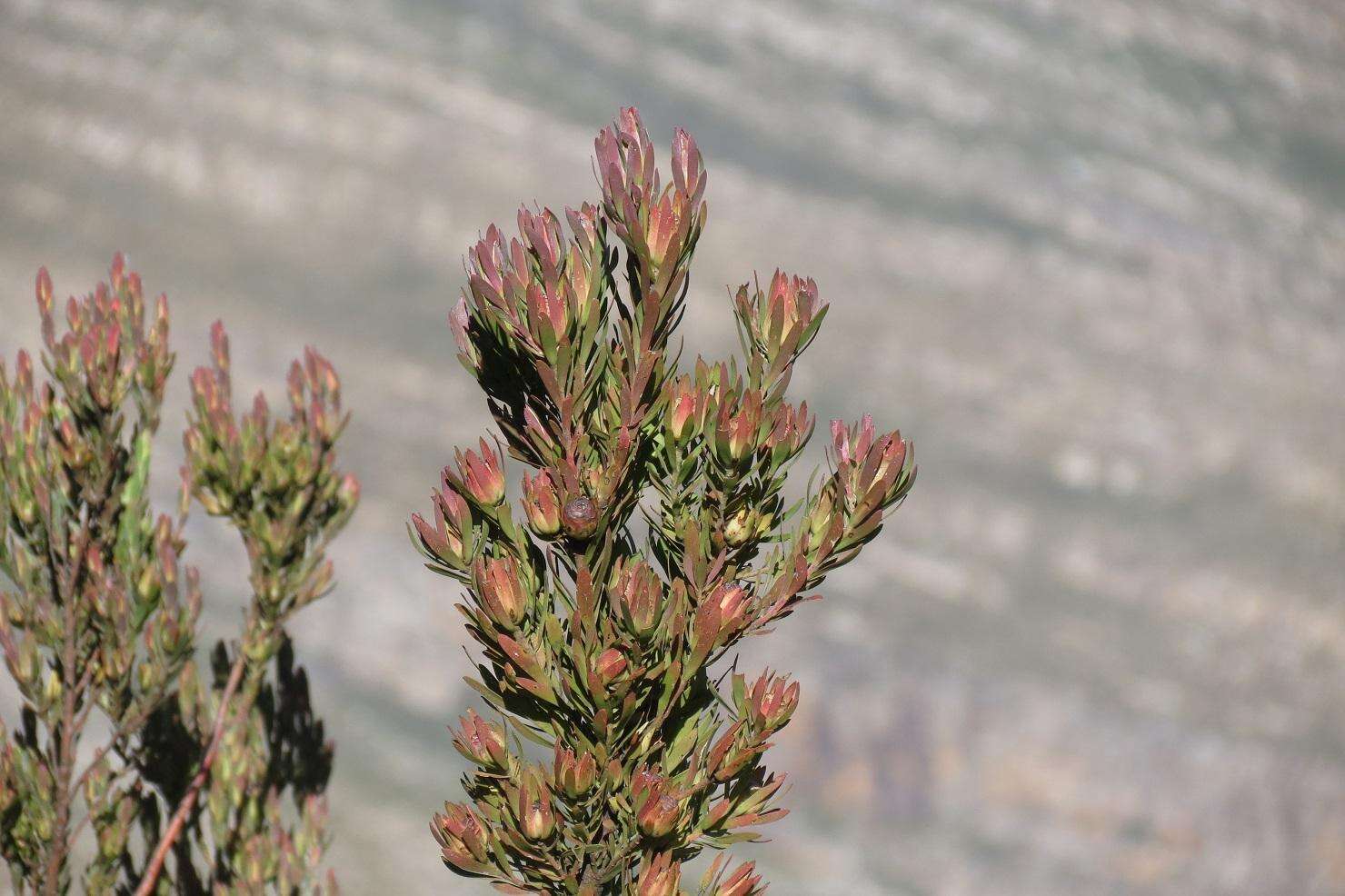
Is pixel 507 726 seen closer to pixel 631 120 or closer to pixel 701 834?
pixel 701 834

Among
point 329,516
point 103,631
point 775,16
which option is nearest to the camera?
point 103,631

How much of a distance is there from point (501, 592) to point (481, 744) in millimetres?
119

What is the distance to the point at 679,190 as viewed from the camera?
862 millimetres

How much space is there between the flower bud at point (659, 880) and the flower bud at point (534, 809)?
0.07 meters

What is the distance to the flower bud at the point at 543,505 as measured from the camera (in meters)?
0.85

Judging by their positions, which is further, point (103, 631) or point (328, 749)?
point (328, 749)

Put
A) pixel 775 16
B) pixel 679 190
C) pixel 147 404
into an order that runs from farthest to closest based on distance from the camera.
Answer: pixel 775 16
pixel 147 404
pixel 679 190

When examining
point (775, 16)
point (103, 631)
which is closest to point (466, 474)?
point (103, 631)

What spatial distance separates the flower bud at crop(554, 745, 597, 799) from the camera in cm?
84

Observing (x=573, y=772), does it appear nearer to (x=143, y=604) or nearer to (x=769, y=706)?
(x=769, y=706)

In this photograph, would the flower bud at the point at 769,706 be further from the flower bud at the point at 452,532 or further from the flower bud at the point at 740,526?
the flower bud at the point at 452,532

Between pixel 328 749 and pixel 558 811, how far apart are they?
3.38 ft

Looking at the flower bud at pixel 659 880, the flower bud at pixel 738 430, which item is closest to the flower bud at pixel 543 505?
the flower bud at pixel 738 430

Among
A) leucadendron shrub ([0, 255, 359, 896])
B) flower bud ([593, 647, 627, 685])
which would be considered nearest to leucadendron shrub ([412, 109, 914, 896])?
flower bud ([593, 647, 627, 685])
